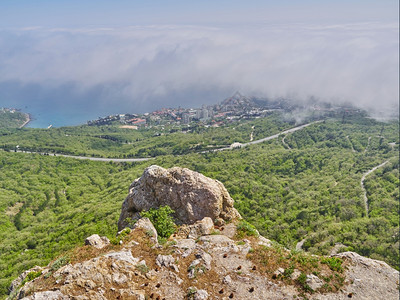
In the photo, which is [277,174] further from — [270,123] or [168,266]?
[270,123]

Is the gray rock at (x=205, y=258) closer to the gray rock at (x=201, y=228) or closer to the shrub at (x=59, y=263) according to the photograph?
the gray rock at (x=201, y=228)

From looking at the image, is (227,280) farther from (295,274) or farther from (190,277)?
(295,274)

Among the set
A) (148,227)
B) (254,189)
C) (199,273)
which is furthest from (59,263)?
(254,189)

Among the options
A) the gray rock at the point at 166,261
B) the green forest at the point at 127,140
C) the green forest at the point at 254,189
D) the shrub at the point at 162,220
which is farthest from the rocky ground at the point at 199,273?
the green forest at the point at 127,140

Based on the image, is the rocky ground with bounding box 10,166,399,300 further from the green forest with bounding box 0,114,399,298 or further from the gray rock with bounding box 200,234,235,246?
the green forest with bounding box 0,114,399,298

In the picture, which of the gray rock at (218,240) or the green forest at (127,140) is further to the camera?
the green forest at (127,140)

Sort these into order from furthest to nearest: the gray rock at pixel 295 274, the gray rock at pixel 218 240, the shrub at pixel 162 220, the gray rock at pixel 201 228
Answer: the shrub at pixel 162 220 < the gray rock at pixel 201 228 < the gray rock at pixel 218 240 < the gray rock at pixel 295 274

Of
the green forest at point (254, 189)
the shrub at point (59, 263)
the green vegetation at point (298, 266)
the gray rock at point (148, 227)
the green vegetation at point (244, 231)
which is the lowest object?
the green forest at point (254, 189)

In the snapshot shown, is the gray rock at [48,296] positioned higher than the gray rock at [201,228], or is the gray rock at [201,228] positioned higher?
the gray rock at [48,296]
